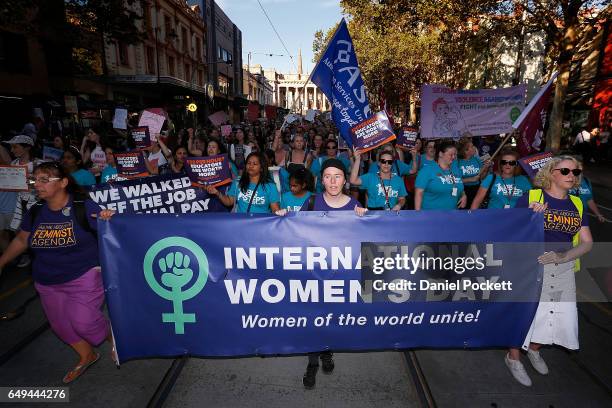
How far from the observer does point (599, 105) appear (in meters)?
19.4

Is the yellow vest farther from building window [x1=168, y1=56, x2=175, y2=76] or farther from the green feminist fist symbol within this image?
building window [x1=168, y1=56, x2=175, y2=76]

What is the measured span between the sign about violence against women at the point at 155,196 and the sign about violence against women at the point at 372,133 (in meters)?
2.07

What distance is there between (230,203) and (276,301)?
6.49ft

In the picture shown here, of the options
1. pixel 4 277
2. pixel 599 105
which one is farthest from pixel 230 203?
pixel 599 105

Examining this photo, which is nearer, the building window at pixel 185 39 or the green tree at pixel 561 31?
the green tree at pixel 561 31

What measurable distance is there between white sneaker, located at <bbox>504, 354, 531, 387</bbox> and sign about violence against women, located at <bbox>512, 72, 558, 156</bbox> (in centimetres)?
256

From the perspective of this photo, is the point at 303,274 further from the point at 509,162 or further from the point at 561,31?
the point at 561,31

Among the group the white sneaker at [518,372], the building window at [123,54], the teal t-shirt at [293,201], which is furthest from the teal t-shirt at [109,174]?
the building window at [123,54]

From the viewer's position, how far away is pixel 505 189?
16.4 ft

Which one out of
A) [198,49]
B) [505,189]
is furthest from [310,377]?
[198,49]

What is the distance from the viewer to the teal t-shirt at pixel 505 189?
4.97 meters

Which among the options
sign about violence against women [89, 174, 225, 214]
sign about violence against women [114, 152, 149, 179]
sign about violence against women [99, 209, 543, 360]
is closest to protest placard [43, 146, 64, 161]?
sign about violence against women [114, 152, 149, 179]

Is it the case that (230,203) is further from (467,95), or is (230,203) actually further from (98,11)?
(98,11)

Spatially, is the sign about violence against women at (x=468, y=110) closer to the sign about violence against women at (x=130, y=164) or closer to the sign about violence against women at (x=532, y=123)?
the sign about violence against women at (x=532, y=123)
